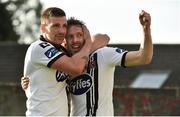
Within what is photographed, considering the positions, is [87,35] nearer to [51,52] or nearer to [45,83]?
[51,52]

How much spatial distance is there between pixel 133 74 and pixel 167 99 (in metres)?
9.88

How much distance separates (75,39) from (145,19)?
745 millimetres

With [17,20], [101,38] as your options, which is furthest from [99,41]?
[17,20]

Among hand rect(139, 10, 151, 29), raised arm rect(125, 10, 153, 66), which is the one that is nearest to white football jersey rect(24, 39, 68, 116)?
raised arm rect(125, 10, 153, 66)

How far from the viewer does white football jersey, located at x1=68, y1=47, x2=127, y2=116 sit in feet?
21.8

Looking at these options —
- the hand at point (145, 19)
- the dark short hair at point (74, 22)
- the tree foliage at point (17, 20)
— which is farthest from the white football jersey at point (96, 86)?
the tree foliage at point (17, 20)

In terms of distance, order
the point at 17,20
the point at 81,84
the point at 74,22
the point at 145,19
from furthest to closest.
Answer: the point at 17,20
the point at 74,22
the point at 81,84
the point at 145,19

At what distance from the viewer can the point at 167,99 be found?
2180 cm

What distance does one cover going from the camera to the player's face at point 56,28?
6523 mm

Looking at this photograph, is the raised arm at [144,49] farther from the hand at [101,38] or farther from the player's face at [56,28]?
the player's face at [56,28]

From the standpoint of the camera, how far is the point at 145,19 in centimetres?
631

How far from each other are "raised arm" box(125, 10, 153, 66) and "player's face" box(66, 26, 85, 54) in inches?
18.7

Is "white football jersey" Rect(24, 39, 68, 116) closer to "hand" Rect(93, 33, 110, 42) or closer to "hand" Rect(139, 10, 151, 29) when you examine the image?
"hand" Rect(93, 33, 110, 42)

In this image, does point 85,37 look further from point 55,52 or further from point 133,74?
point 133,74
